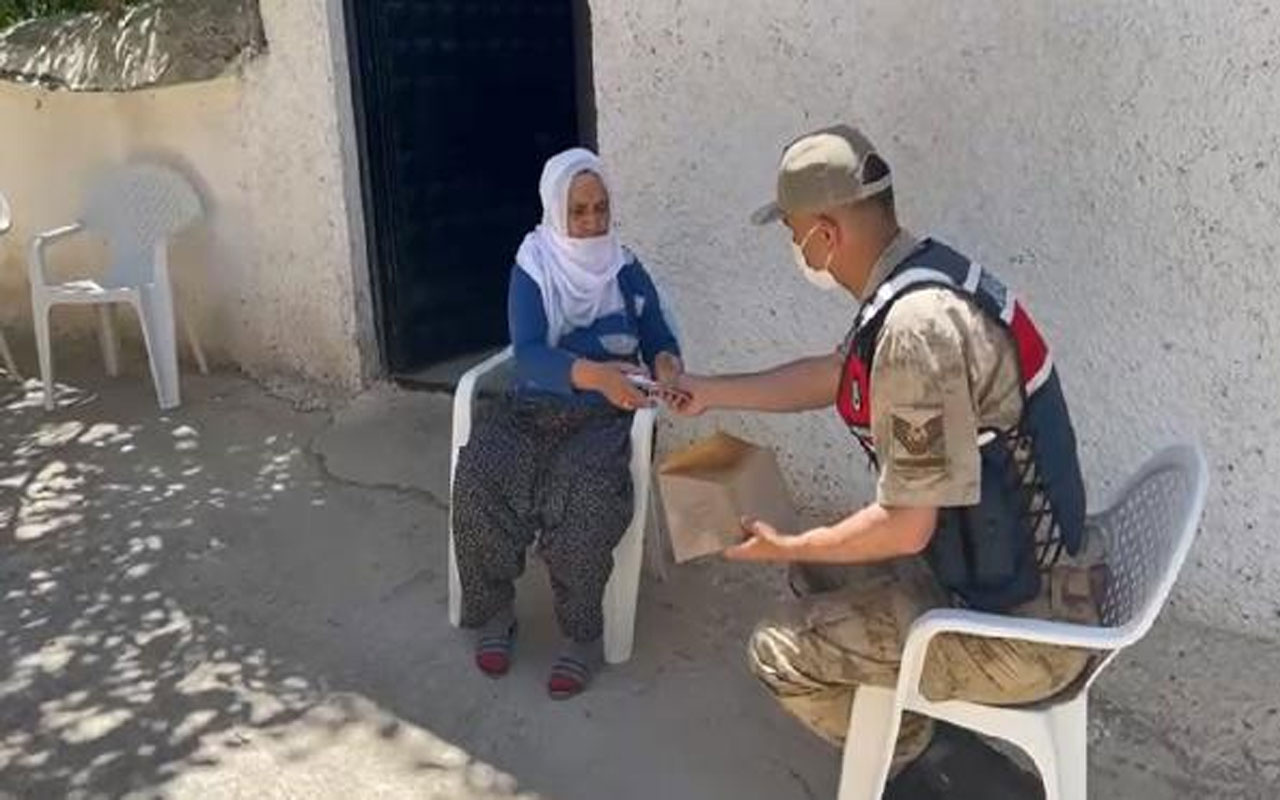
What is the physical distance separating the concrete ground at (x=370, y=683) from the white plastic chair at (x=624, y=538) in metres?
0.09

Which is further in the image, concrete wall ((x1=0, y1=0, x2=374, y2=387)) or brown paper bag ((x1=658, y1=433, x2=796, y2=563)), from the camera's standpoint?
concrete wall ((x1=0, y1=0, x2=374, y2=387))

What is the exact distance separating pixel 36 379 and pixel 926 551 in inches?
179

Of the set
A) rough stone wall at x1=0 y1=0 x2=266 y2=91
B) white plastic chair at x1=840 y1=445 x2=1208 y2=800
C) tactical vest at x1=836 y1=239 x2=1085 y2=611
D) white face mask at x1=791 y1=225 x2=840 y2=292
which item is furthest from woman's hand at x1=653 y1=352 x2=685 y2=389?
rough stone wall at x1=0 y1=0 x2=266 y2=91

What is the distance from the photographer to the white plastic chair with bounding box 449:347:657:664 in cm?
293

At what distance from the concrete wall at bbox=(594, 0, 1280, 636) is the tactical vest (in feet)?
3.25

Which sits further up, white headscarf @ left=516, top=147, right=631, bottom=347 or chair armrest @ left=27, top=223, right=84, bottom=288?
white headscarf @ left=516, top=147, right=631, bottom=347

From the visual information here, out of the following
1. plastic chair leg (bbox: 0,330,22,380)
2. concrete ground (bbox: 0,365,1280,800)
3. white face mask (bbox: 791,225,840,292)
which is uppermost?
white face mask (bbox: 791,225,840,292)

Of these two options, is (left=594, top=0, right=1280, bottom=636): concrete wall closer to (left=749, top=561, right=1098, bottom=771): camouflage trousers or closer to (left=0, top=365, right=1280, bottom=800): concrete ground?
(left=0, top=365, right=1280, bottom=800): concrete ground

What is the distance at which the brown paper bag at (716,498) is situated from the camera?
7.15 ft

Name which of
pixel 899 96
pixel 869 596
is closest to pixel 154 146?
pixel 899 96

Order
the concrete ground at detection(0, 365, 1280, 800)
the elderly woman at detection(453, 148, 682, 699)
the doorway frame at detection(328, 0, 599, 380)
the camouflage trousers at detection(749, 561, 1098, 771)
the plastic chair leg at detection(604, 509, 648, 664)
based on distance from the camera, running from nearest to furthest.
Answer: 1. the camouflage trousers at detection(749, 561, 1098, 771)
2. the concrete ground at detection(0, 365, 1280, 800)
3. the elderly woman at detection(453, 148, 682, 699)
4. the plastic chair leg at detection(604, 509, 648, 664)
5. the doorway frame at detection(328, 0, 599, 380)

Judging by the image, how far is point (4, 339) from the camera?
574cm

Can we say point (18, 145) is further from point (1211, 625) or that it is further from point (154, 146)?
point (1211, 625)

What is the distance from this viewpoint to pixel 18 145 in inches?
222
